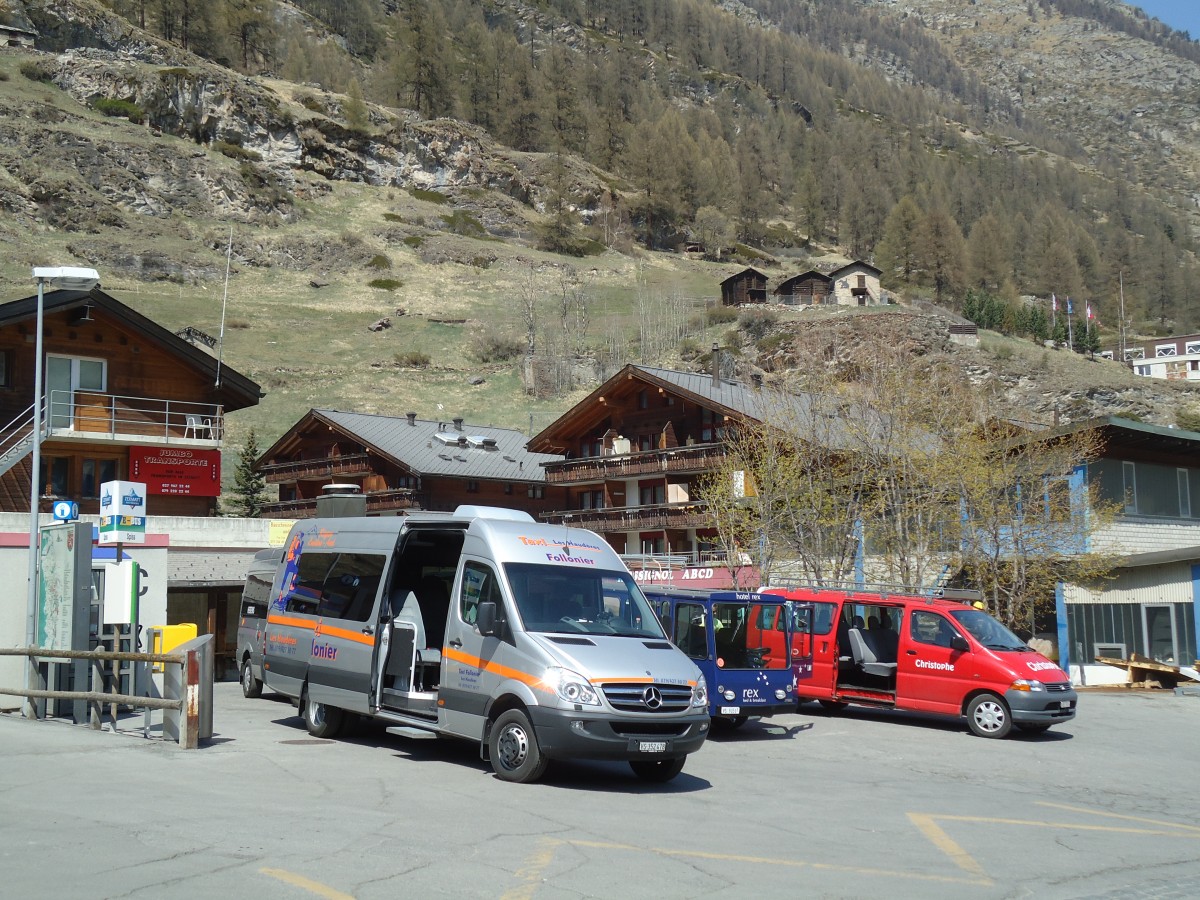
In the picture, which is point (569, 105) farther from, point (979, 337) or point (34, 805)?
point (34, 805)

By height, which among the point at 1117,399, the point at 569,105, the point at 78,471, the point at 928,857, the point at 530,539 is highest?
the point at 569,105

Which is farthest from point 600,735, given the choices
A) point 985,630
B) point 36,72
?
point 36,72

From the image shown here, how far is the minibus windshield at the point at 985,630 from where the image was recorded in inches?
739

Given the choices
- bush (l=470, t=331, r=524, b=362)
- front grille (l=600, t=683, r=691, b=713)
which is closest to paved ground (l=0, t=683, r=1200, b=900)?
front grille (l=600, t=683, r=691, b=713)

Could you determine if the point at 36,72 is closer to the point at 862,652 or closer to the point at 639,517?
the point at 639,517

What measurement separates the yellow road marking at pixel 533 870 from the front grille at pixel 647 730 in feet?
7.88

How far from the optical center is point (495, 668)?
1223 cm

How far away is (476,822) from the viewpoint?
972 cm

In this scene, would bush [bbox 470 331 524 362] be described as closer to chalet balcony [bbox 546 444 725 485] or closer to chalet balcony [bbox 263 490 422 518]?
chalet balcony [bbox 263 490 422 518]

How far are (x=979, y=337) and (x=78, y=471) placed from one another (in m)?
79.8

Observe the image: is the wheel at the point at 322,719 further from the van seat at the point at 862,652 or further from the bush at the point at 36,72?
the bush at the point at 36,72

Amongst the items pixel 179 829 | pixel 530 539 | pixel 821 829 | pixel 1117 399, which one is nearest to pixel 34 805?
pixel 179 829

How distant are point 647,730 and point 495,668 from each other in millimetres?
1718

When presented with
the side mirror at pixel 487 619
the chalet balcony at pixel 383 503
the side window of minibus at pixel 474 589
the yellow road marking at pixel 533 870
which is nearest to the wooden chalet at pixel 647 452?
the chalet balcony at pixel 383 503
